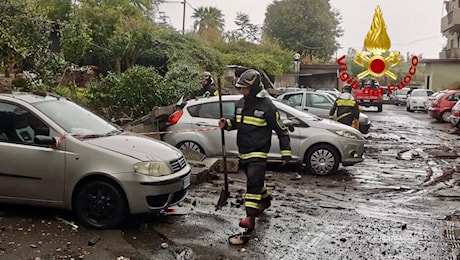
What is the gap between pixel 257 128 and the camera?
591 cm

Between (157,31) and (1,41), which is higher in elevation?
(157,31)

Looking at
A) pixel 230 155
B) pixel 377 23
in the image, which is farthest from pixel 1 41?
pixel 377 23

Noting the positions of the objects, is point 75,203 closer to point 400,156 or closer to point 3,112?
point 3,112

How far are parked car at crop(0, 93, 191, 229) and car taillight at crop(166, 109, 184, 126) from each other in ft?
13.6

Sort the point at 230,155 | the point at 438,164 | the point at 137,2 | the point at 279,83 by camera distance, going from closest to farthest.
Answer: the point at 230,155 → the point at 438,164 → the point at 137,2 → the point at 279,83

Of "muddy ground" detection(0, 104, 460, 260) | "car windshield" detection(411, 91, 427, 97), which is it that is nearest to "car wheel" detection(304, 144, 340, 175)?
"muddy ground" detection(0, 104, 460, 260)

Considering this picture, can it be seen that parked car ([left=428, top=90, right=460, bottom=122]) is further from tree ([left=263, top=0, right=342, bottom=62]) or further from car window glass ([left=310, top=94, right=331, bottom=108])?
tree ([left=263, top=0, right=342, bottom=62])

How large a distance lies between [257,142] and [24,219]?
9.53 feet

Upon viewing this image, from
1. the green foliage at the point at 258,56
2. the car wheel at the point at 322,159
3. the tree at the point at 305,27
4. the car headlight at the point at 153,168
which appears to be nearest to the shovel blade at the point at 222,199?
the car headlight at the point at 153,168

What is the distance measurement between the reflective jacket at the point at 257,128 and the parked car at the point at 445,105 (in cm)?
2026

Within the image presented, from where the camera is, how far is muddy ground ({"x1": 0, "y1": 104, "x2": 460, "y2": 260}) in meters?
5.31

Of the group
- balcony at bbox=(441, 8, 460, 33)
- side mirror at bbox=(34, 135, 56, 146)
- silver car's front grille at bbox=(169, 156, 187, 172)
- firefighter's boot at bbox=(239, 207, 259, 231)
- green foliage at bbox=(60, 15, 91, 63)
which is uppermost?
balcony at bbox=(441, 8, 460, 33)

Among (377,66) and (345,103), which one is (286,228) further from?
(345,103)

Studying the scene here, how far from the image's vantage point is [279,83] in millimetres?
32656
